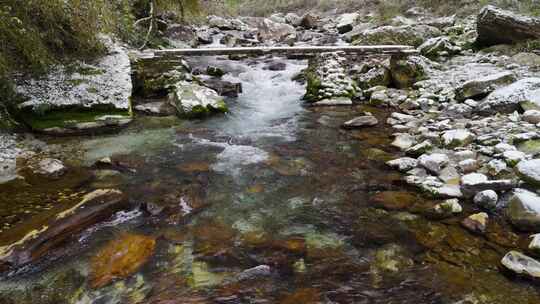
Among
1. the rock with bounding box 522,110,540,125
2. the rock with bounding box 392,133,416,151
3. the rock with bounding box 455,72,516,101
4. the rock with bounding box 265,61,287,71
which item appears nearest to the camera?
the rock with bounding box 522,110,540,125

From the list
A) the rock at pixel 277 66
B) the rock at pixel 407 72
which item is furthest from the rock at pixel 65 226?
the rock at pixel 277 66

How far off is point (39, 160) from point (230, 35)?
11.7 meters

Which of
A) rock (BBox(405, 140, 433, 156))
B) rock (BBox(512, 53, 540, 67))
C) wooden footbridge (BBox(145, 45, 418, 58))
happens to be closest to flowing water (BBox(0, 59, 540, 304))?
rock (BBox(405, 140, 433, 156))

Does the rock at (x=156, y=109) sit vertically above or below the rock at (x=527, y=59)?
below

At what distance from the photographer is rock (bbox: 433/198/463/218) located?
12.0 feet

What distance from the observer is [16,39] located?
16.5 feet

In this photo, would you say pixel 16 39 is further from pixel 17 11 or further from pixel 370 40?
pixel 370 40

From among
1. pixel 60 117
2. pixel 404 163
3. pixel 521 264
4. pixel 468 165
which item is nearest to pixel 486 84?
pixel 468 165

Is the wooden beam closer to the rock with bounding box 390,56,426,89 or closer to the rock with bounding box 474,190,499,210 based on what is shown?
the rock with bounding box 390,56,426,89

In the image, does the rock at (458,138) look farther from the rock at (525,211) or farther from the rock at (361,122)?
the rock at (525,211)

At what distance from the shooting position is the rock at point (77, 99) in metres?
5.71

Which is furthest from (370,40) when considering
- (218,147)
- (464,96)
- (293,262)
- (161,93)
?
(293,262)

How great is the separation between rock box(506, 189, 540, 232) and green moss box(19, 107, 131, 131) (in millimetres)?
5830

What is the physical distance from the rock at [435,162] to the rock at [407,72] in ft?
13.4
